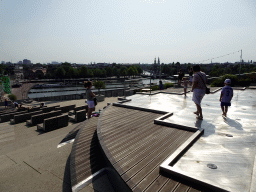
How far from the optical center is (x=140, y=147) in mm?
3773

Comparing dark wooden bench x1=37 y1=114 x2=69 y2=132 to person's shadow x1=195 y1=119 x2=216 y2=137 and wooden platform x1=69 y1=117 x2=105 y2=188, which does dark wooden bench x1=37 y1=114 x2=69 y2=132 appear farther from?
person's shadow x1=195 y1=119 x2=216 y2=137

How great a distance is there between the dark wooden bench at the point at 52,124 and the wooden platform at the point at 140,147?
5.93 metres

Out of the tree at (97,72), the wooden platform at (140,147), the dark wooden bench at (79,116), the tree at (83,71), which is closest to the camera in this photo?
the wooden platform at (140,147)

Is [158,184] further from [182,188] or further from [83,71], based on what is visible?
[83,71]

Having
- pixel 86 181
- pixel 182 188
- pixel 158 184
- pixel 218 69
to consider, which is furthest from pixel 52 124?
pixel 218 69

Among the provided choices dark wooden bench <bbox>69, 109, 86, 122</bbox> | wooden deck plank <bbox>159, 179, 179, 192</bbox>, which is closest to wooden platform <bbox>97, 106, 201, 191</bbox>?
wooden deck plank <bbox>159, 179, 179, 192</bbox>

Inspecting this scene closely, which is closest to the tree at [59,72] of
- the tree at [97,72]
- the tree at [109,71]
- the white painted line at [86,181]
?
the tree at [97,72]

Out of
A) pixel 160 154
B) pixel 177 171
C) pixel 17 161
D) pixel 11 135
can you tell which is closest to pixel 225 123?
pixel 160 154

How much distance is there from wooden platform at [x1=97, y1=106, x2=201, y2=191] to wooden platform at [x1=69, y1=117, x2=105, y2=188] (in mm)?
597

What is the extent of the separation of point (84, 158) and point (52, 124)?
7279mm

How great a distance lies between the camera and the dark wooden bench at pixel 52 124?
10.2 m

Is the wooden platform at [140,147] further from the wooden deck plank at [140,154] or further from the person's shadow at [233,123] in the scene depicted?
the person's shadow at [233,123]

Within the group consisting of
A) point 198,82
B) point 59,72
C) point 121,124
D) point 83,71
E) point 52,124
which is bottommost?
point 52,124

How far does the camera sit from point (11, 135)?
9.65m
